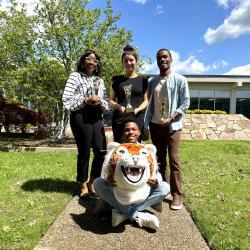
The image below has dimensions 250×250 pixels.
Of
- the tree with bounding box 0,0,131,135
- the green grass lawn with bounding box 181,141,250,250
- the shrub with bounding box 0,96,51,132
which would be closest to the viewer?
the green grass lawn with bounding box 181,141,250,250

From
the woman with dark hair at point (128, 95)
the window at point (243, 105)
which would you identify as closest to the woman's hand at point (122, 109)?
the woman with dark hair at point (128, 95)

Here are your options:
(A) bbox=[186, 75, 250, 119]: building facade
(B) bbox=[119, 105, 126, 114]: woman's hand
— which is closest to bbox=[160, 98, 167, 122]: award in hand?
(B) bbox=[119, 105, 126, 114]: woman's hand

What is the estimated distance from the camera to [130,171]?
12.7 feet

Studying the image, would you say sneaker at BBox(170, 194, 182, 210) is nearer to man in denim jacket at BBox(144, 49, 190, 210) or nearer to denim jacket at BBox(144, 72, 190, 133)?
man in denim jacket at BBox(144, 49, 190, 210)

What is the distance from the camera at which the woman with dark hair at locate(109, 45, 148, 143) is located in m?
4.83

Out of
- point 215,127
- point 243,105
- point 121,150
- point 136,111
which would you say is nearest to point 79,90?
point 136,111

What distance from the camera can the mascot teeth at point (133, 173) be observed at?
3.87m

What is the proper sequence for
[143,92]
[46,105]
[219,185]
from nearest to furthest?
[143,92], [219,185], [46,105]

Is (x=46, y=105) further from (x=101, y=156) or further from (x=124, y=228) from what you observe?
(x=124, y=228)

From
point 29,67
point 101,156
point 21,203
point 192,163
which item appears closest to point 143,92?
point 101,156

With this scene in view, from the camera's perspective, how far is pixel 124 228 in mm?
4266

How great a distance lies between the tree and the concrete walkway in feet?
25.6

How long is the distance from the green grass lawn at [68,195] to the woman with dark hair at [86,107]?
0.73 m

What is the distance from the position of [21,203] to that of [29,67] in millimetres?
7217
